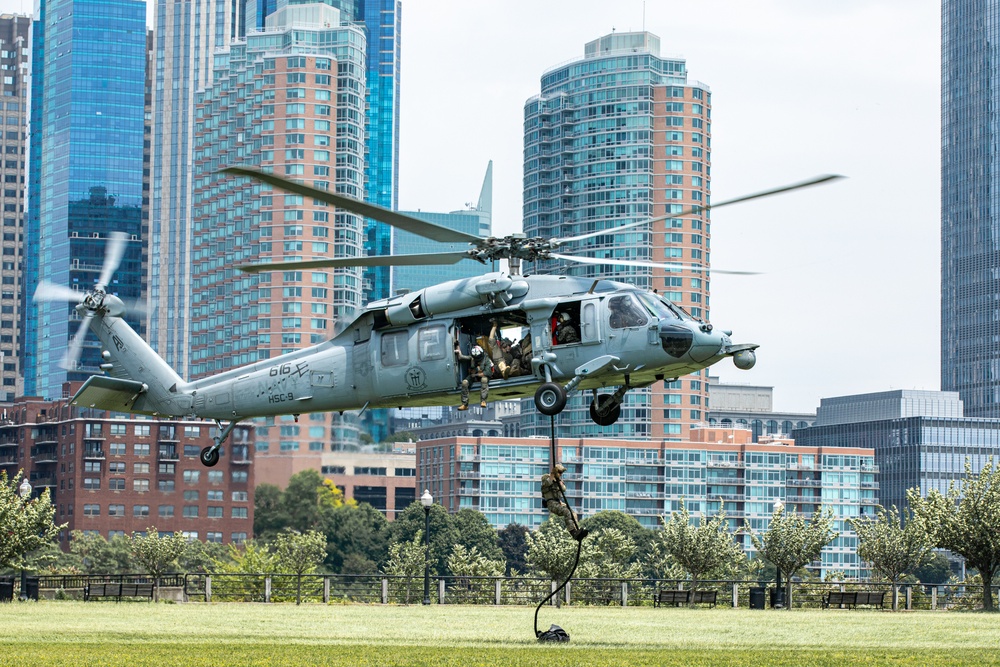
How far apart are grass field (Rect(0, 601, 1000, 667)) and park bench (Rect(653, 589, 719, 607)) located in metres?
8.77

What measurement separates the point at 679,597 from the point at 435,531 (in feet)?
342

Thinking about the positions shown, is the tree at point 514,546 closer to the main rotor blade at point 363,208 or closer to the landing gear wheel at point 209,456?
the landing gear wheel at point 209,456

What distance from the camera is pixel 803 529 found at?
6378cm

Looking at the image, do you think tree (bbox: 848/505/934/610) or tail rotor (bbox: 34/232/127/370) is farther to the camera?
tree (bbox: 848/505/934/610)

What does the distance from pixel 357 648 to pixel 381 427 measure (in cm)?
2053

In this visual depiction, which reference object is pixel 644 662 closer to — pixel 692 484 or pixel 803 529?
pixel 803 529

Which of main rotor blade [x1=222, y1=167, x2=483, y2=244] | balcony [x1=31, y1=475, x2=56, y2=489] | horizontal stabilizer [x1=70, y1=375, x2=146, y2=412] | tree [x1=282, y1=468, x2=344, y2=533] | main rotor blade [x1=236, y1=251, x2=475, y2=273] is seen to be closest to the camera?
main rotor blade [x1=222, y1=167, x2=483, y2=244]

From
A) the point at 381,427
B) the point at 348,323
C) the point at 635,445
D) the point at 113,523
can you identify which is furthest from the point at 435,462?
the point at 348,323

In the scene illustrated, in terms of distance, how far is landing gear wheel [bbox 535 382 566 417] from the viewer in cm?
3198

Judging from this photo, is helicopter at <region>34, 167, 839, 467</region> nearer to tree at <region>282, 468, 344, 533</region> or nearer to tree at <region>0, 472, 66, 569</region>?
tree at <region>0, 472, 66, 569</region>

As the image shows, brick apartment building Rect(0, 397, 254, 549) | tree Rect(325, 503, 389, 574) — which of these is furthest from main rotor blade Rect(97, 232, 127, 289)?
tree Rect(325, 503, 389, 574)

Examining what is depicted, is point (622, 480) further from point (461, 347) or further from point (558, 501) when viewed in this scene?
point (558, 501)

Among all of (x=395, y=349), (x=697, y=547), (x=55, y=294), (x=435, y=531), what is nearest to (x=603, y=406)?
(x=395, y=349)

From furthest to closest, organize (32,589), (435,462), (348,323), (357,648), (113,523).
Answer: (435,462) < (113,523) < (32,589) < (348,323) < (357,648)
